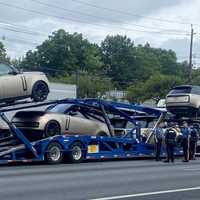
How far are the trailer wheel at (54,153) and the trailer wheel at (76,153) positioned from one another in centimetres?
53

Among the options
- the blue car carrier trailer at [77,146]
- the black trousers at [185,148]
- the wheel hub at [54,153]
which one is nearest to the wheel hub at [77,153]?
the blue car carrier trailer at [77,146]

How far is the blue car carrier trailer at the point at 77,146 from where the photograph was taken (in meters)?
22.5

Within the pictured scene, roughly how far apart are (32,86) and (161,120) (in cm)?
816

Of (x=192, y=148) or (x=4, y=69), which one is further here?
(x=192, y=148)

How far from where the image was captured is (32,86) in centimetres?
2194

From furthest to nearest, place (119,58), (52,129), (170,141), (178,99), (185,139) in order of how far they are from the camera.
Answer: (119,58), (178,99), (185,139), (170,141), (52,129)

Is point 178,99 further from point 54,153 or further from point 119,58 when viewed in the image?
point 119,58

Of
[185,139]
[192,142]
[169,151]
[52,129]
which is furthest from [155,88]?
[52,129]

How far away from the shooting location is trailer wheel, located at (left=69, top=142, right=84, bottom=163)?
23.6 m

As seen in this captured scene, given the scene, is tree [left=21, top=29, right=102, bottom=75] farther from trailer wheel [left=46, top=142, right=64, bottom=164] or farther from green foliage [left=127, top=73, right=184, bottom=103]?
trailer wheel [left=46, top=142, right=64, bottom=164]

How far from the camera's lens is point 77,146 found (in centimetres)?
2388

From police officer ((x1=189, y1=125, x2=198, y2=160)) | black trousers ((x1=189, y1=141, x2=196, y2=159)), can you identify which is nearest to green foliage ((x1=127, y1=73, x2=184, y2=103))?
police officer ((x1=189, y1=125, x2=198, y2=160))

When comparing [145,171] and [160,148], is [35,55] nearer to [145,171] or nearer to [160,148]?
[160,148]

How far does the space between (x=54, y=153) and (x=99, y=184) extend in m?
8.03
